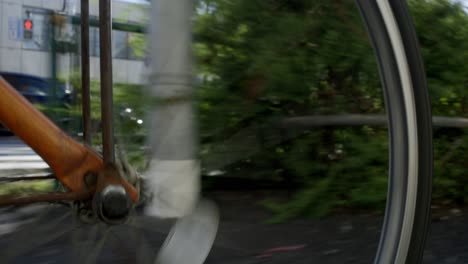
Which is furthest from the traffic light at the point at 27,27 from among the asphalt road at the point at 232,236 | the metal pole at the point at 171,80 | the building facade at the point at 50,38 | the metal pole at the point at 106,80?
the metal pole at the point at 106,80

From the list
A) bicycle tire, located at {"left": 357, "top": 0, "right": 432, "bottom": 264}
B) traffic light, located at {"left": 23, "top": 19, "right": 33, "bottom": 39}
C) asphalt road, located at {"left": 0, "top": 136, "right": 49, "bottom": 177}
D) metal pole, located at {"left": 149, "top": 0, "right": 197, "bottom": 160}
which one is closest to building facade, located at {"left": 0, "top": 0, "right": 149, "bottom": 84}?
traffic light, located at {"left": 23, "top": 19, "right": 33, "bottom": 39}

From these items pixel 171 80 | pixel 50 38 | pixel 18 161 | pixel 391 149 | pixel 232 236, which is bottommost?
pixel 232 236

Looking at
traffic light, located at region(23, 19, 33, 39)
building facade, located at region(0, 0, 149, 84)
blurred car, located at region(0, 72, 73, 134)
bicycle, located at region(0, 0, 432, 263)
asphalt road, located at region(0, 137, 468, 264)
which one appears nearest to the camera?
bicycle, located at region(0, 0, 432, 263)

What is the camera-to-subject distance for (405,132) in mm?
1236

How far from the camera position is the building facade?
2160mm

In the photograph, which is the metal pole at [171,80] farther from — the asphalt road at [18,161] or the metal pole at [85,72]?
the asphalt road at [18,161]

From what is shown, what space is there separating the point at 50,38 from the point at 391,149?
2.12m

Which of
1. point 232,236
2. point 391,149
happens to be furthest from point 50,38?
point 391,149

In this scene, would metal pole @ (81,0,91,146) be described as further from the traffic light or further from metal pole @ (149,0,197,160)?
the traffic light

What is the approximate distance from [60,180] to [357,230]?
5.70 feet

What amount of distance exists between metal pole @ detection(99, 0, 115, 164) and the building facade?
2.00ft

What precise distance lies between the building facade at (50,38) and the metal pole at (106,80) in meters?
0.61

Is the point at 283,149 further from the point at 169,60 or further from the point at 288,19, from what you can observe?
the point at 169,60

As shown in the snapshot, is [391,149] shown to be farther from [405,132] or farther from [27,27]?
[27,27]
